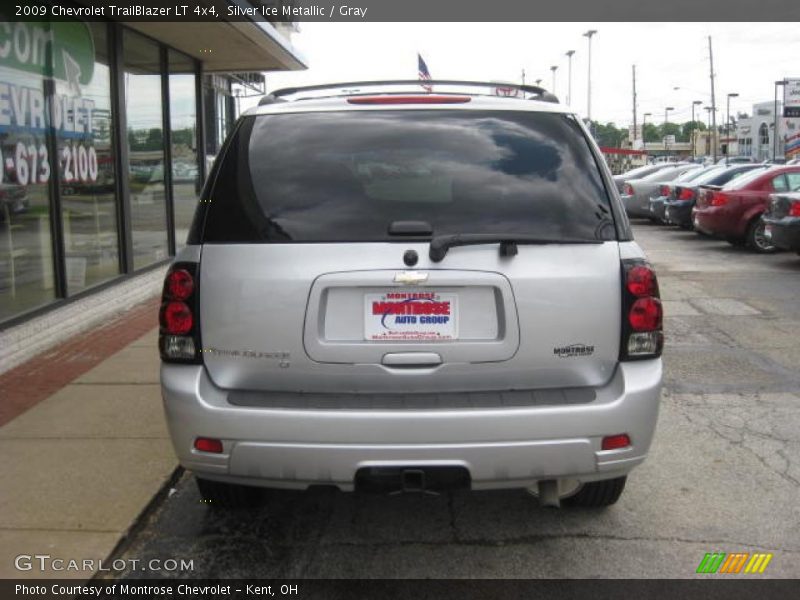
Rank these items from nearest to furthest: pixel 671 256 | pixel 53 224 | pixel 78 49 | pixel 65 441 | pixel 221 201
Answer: pixel 221 201
pixel 65 441
pixel 53 224
pixel 78 49
pixel 671 256

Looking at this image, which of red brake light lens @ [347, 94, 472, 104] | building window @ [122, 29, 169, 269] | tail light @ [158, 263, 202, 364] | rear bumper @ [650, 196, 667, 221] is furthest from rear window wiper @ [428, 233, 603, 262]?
rear bumper @ [650, 196, 667, 221]

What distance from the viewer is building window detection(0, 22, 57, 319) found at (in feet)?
21.8

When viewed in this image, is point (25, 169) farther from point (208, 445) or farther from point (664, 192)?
point (664, 192)

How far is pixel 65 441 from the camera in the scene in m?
4.88

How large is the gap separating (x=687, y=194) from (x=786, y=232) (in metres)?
6.07

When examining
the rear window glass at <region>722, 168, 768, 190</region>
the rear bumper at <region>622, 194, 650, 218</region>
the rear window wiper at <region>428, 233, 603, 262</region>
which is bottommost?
the rear window wiper at <region>428, 233, 603, 262</region>

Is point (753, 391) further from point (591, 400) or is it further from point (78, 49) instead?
point (78, 49)

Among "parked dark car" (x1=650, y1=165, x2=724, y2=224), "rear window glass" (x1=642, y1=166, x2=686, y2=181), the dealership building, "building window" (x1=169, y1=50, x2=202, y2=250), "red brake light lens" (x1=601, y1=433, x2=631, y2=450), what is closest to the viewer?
"red brake light lens" (x1=601, y1=433, x2=631, y2=450)

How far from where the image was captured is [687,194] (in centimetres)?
1806

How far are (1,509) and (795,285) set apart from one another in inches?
402

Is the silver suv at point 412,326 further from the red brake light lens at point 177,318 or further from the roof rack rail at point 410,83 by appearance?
the roof rack rail at point 410,83

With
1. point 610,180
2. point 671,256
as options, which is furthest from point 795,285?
point 610,180

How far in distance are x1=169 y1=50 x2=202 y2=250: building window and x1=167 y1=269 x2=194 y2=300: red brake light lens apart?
8.27 meters

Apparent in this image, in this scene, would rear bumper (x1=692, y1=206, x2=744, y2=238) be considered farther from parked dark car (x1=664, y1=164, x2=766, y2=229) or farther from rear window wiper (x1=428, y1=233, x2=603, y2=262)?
rear window wiper (x1=428, y1=233, x2=603, y2=262)
